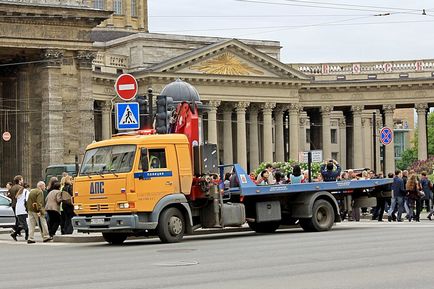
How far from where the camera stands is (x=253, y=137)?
92000 millimetres

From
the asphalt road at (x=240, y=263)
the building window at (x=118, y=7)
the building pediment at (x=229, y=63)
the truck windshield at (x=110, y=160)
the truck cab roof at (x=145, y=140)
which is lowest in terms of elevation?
the asphalt road at (x=240, y=263)

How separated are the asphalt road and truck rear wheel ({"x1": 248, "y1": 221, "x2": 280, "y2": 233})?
7.33ft

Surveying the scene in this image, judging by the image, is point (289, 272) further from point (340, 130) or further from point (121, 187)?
point (340, 130)

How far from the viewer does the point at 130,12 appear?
10156cm

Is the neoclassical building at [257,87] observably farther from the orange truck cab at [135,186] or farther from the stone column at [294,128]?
the orange truck cab at [135,186]

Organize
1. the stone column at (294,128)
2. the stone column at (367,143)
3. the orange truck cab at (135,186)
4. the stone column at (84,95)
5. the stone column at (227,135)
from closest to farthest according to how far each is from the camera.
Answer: the orange truck cab at (135,186) → the stone column at (84,95) → the stone column at (227,135) → the stone column at (294,128) → the stone column at (367,143)

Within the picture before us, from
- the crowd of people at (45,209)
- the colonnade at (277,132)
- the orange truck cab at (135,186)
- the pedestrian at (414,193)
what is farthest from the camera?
the colonnade at (277,132)

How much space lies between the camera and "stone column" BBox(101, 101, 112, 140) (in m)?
80.4

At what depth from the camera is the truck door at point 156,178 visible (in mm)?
27547

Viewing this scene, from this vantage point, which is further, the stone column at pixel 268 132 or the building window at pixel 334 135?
the building window at pixel 334 135

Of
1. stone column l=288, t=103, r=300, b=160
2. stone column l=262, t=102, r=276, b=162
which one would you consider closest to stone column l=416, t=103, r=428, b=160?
stone column l=288, t=103, r=300, b=160

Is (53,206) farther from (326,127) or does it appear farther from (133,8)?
(133,8)

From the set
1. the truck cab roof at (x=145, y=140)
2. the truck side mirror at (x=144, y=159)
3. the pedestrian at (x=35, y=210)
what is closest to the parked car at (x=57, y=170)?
the pedestrian at (x=35, y=210)

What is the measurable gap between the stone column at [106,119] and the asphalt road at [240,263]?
50.9 meters
